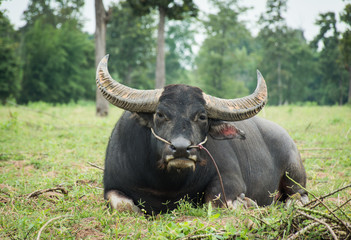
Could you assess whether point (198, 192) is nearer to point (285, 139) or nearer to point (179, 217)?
point (179, 217)

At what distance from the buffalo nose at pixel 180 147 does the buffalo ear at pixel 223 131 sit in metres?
0.75

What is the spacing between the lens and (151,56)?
3850 cm

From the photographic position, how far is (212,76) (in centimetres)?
3681

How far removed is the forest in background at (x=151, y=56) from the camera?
109ft

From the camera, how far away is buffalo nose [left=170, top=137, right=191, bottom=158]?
311 cm

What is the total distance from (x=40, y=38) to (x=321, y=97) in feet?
107

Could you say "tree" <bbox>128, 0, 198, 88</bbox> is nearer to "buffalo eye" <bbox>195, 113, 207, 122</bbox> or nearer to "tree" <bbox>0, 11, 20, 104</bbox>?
"tree" <bbox>0, 11, 20, 104</bbox>

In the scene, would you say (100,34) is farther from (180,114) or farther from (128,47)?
(128,47)

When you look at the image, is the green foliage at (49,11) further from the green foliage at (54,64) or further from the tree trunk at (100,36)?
the tree trunk at (100,36)

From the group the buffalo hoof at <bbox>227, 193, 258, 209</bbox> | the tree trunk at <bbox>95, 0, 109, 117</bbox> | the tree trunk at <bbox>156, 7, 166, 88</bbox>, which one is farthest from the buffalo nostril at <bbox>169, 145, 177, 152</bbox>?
the tree trunk at <bbox>156, 7, 166, 88</bbox>

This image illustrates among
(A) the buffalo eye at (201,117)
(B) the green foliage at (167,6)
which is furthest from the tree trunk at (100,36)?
(A) the buffalo eye at (201,117)

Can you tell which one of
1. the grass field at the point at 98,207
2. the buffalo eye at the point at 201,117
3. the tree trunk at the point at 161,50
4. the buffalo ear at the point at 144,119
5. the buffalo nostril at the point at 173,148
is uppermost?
the tree trunk at the point at 161,50

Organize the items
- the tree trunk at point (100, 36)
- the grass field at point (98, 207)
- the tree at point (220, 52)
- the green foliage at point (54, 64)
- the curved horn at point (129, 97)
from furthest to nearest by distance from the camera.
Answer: the tree at point (220, 52) → the green foliage at point (54, 64) → the tree trunk at point (100, 36) → the curved horn at point (129, 97) → the grass field at point (98, 207)

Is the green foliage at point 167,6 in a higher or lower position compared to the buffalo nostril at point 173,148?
higher
